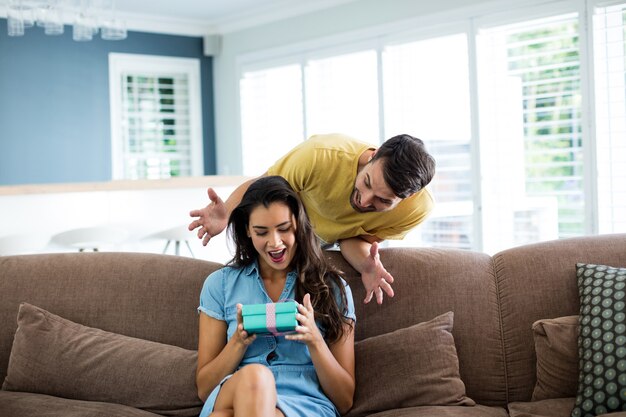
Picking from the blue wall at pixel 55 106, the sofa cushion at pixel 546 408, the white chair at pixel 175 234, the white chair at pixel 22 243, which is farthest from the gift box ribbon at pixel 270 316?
the blue wall at pixel 55 106

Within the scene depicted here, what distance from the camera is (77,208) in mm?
5059

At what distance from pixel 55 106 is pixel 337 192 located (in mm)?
5406

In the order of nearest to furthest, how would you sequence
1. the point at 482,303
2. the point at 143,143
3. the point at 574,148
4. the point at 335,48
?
the point at 482,303, the point at 574,148, the point at 335,48, the point at 143,143

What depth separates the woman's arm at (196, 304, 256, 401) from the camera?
2141mm

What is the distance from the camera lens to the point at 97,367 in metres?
2.48

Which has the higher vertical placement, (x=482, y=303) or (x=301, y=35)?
(x=301, y=35)

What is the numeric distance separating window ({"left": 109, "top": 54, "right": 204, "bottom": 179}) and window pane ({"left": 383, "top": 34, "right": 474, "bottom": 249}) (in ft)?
9.02

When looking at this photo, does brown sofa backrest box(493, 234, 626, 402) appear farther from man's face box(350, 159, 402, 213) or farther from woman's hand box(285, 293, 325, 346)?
woman's hand box(285, 293, 325, 346)

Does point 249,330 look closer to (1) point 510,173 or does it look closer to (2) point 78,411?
(2) point 78,411

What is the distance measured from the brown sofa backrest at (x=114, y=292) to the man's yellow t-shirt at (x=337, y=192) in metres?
0.42

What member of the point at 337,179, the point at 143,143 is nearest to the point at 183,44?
the point at 143,143

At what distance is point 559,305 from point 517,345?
184mm

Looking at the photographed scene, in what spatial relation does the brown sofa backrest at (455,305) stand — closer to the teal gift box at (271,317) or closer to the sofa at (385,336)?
the sofa at (385,336)

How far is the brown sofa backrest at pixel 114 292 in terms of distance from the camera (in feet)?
8.61
